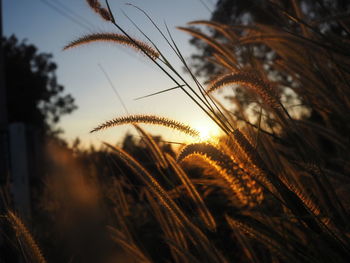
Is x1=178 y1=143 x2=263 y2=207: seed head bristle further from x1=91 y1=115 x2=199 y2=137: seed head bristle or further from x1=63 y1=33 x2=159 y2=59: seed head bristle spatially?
x1=63 y1=33 x2=159 y2=59: seed head bristle

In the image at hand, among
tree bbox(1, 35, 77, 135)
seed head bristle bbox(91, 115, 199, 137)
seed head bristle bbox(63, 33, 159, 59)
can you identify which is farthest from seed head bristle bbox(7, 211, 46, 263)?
tree bbox(1, 35, 77, 135)

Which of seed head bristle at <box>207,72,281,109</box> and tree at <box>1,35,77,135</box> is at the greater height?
tree at <box>1,35,77,135</box>

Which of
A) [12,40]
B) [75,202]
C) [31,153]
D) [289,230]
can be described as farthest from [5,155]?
[12,40]

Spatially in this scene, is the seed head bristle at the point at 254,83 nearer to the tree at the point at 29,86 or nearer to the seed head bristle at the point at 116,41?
the seed head bristle at the point at 116,41

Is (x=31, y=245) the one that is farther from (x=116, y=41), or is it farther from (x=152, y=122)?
(x=116, y=41)

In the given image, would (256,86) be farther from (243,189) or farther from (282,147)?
(282,147)

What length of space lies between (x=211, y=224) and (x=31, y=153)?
250 cm

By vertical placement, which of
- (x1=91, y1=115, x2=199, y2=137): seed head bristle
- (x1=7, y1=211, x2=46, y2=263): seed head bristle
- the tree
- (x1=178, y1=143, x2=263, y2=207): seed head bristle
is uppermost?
the tree

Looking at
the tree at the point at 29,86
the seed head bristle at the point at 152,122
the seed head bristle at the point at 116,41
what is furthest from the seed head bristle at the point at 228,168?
the tree at the point at 29,86

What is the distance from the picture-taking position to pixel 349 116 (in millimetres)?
1291

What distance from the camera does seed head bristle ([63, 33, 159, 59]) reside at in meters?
1.13

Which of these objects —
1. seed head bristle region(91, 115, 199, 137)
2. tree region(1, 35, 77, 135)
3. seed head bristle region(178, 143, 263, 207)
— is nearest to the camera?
seed head bristle region(178, 143, 263, 207)

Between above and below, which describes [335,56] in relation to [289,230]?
above

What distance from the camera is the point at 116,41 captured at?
1211mm
